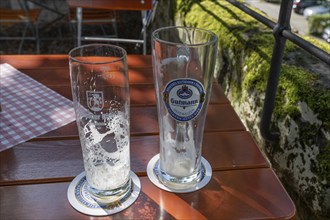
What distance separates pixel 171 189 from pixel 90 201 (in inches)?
6.1

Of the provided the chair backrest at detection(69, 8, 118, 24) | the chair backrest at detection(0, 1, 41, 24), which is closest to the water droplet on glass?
the chair backrest at detection(69, 8, 118, 24)

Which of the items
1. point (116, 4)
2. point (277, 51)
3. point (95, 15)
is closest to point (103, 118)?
point (277, 51)

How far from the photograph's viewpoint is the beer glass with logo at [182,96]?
22.5 inches

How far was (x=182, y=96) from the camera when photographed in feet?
1.92

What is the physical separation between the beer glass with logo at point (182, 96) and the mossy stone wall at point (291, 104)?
1.26 feet

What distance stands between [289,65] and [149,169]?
0.64 meters

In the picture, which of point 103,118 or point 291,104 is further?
point 291,104

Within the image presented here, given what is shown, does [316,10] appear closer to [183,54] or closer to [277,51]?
[277,51]

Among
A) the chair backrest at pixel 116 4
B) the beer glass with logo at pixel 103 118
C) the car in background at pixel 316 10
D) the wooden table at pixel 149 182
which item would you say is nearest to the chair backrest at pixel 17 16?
the chair backrest at pixel 116 4

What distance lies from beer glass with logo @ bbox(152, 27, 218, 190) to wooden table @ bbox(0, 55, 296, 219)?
53 mm

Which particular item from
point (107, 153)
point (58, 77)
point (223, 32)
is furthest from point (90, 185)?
point (223, 32)

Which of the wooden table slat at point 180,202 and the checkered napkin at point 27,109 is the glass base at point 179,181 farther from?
the checkered napkin at point 27,109

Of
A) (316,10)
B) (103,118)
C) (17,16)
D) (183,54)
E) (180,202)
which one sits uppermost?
(183,54)

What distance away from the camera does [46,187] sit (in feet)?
2.19
